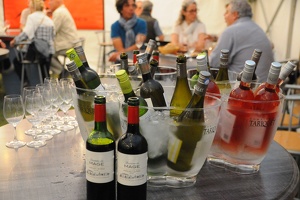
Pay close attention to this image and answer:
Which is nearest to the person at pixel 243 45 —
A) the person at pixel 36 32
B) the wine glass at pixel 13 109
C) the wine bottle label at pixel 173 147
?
the wine glass at pixel 13 109

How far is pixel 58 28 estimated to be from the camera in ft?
19.6

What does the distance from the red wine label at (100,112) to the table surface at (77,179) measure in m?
0.24

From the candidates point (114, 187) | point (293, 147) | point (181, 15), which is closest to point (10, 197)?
point (114, 187)

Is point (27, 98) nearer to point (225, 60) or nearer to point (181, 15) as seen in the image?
point (225, 60)

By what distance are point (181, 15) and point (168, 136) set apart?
13.5ft

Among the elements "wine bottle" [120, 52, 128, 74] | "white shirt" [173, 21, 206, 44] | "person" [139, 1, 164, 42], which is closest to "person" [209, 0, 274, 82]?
"white shirt" [173, 21, 206, 44]

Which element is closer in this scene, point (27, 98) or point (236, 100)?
point (236, 100)

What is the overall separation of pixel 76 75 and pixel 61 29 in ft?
17.0

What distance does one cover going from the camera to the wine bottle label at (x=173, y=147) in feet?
3.27

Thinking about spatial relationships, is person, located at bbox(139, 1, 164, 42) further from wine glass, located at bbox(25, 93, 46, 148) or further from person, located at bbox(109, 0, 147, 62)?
wine glass, located at bbox(25, 93, 46, 148)

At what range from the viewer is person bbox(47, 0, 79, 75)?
5.89m

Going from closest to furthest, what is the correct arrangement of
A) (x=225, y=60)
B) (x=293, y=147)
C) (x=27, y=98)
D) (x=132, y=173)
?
1. (x=132, y=173)
2. (x=225, y=60)
3. (x=27, y=98)
4. (x=293, y=147)

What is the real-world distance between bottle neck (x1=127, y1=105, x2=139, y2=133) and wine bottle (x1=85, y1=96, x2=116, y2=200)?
0.06 metres

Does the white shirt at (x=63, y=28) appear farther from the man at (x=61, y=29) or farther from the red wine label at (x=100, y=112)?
the red wine label at (x=100, y=112)
